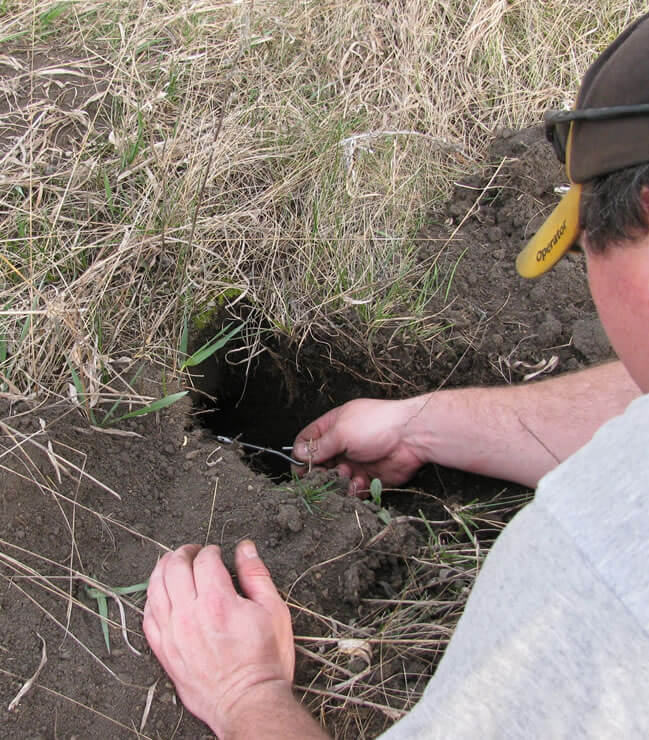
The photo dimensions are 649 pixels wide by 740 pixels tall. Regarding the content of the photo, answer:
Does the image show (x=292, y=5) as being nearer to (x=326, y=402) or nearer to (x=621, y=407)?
(x=326, y=402)

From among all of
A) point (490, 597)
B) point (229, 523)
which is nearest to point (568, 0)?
point (229, 523)

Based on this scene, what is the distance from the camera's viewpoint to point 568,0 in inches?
113

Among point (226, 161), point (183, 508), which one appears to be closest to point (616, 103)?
point (183, 508)

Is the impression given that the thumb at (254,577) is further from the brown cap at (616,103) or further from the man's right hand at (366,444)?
the brown cap at (616,103)

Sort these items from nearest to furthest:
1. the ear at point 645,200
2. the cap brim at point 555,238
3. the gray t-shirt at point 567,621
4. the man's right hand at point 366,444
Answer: the gray t-shirt at point 567,621, the ear at point 645,200, the cap brim at point 555,238, the man's right hand at point 366,444

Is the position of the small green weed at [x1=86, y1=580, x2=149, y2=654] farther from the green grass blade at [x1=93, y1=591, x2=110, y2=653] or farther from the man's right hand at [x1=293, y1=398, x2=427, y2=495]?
the man's right hand at [x1=293, y1=398, x2=427, y2=495]

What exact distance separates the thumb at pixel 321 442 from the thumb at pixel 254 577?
0.55 m

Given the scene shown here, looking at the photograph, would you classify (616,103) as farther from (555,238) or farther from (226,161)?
(226,161)

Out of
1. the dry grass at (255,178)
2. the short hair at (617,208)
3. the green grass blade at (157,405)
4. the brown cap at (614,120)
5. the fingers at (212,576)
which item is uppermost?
the brown cap at (614,120)

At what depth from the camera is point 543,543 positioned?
0.72 metres

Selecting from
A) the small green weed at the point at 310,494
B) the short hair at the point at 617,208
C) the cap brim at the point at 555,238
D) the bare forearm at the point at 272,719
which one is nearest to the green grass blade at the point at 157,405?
the small green weed at the point at 310,494

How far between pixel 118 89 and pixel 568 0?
191 centimetres

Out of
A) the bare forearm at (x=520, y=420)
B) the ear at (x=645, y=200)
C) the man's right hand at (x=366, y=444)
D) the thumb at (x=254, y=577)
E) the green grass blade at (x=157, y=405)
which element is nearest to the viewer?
the ear at (x=645, y=200)

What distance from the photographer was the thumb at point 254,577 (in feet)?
4.69
